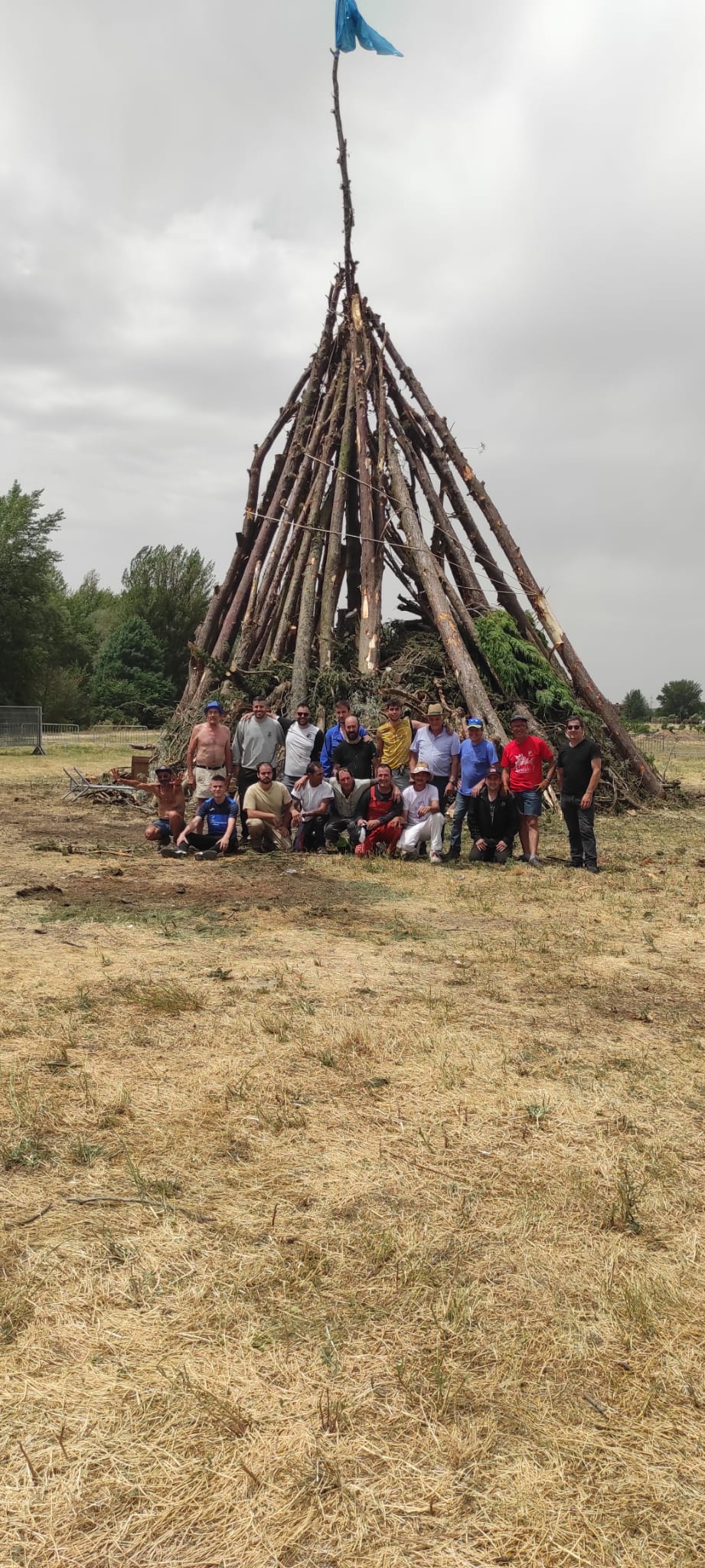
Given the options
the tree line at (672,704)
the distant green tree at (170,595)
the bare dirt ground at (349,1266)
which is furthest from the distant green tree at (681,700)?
the bare dirt ground at (349,1266)

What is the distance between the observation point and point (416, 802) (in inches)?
376

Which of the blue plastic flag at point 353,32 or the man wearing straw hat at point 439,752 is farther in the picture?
the blue plastic flag at point 353,32

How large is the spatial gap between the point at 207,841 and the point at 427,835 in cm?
215

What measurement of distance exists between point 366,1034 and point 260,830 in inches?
218

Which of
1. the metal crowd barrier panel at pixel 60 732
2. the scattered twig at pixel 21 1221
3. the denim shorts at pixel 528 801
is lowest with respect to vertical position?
the scattered twig at pixel 21 1221

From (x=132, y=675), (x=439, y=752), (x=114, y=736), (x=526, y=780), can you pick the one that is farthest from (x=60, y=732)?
(x=526, y=780)

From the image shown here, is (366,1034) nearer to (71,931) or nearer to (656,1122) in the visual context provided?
(656,1122)

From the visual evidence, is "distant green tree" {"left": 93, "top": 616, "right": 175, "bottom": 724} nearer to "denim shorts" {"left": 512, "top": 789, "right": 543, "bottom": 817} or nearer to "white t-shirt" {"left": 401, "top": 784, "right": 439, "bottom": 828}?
"white t-shirt" {"left": 401, "top": 784, "right": 439, "bottom": 828}

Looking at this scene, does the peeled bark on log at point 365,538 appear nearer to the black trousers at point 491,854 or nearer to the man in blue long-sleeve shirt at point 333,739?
the man in blue long-sleeve shirt at point 333,739

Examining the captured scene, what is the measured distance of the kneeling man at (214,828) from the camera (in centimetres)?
944

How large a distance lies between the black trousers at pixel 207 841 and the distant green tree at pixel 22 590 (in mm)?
23898

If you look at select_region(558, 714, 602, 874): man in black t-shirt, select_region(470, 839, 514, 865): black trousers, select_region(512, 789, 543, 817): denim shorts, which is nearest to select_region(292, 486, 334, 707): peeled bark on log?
select_region(470, 839, 514, 865): black trousers

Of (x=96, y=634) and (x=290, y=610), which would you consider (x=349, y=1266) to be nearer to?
(x=290, y=610)

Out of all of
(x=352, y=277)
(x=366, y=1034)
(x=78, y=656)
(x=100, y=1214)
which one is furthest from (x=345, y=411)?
(x=78, y=656)
